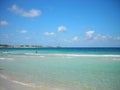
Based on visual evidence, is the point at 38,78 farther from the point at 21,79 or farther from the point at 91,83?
the point at 91,83

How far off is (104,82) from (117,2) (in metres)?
1.98

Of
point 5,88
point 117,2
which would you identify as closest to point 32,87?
point 5,88

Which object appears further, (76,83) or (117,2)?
(117,2)

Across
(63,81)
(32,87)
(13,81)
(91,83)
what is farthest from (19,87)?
(91,83)

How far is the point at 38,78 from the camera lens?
15.1 ft

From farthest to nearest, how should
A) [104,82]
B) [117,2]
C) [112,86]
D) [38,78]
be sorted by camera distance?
1. [117,2]
2. [38,78]
3. [104,82]
4. [112,86]

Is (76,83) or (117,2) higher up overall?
(117,2)

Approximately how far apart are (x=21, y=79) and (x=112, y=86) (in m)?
1.88

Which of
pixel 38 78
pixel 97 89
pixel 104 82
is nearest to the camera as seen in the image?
pixel 97 89

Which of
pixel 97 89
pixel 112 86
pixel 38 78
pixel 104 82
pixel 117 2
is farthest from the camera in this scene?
pixel 117 2

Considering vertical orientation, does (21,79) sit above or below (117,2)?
below

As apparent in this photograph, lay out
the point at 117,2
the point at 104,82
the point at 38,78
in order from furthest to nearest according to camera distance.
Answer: the point at 117,2 → the point at 38,78 → the point at 104,82

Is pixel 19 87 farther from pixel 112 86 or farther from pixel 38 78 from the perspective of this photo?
pixel 112 86

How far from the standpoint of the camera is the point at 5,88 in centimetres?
384
